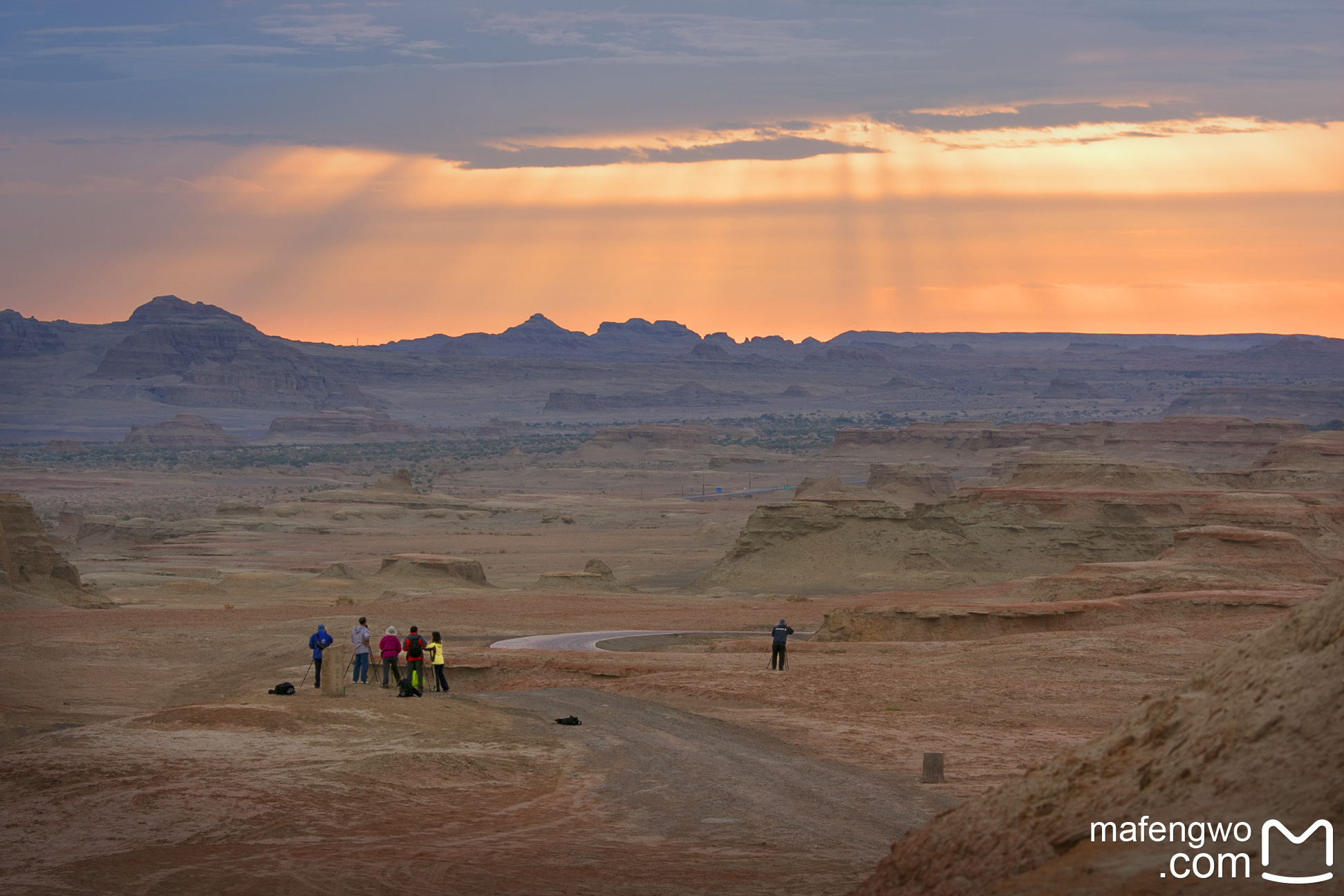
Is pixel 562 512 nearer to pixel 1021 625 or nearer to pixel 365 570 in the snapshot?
pixel 365 570

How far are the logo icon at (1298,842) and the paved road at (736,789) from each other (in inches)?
233

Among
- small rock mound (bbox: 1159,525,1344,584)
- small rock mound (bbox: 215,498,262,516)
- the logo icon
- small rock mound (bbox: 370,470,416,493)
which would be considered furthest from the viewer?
small rock mound (bbox: 370,470,416,493)

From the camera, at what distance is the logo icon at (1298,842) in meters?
8.44

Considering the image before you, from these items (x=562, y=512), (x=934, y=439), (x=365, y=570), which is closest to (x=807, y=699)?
(x=365, y=570)

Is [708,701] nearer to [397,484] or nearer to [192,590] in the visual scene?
[192,590]

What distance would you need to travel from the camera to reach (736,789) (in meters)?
18.5

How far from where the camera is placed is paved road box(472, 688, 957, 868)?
627 inches

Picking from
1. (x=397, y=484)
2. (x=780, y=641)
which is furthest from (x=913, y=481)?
(x=780, y=641)

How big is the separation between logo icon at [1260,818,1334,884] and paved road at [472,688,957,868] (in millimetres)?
5912

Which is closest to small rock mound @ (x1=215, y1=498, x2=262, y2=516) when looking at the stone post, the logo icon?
the stone post

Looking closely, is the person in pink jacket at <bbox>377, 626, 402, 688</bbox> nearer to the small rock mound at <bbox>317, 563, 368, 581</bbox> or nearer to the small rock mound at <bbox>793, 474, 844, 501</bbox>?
the small rock mound at <bbox>317, 563, 368, 581</bbox>

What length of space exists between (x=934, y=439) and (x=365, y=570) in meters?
108

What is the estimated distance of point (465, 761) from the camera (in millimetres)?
19594

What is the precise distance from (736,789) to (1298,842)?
10.4 meters
